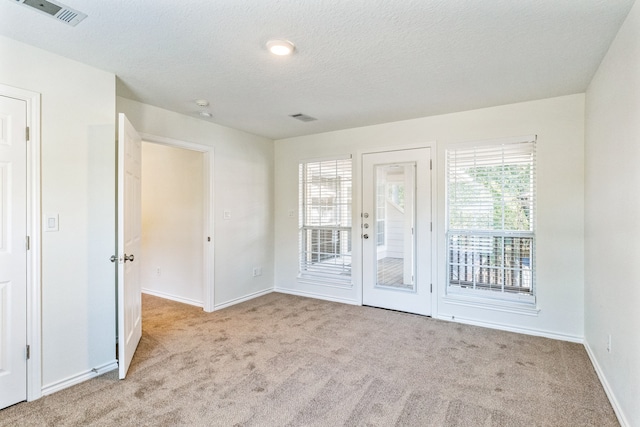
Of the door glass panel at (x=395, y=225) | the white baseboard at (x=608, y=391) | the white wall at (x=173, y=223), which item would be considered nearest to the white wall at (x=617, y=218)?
the white baseboard at (x=608, y=391)

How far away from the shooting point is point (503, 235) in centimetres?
352

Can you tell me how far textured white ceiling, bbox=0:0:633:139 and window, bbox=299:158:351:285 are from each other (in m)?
1.48

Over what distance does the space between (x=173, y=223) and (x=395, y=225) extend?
10.1 feet

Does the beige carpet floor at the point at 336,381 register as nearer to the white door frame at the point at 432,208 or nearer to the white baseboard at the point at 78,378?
the white baseboard at the point at 78,378

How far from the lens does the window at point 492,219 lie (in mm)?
3428

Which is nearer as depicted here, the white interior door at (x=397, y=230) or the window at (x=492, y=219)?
the window at (x=492, y=219)

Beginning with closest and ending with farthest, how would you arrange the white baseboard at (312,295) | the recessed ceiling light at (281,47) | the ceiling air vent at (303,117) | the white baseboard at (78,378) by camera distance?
the recessed ceiling light at (281,47), the white baseboard at (78,378), the ceiling air vent at (303,117), the white baseboard at (312,295)

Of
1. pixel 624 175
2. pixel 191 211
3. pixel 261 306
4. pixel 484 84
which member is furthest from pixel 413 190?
pixel 191 211

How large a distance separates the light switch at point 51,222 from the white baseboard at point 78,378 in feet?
3.58

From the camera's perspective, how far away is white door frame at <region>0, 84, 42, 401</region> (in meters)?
2.24

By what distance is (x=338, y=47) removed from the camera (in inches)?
89.2

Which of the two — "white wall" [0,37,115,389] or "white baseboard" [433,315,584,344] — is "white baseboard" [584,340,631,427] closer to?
"white baseboard" [433,315,584,344]

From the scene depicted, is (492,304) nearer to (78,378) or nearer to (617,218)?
(617,218)

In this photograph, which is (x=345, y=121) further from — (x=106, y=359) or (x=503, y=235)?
Result: (x=106, y=359)
